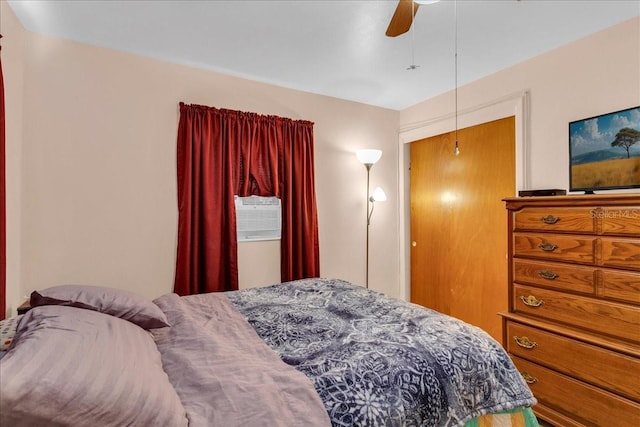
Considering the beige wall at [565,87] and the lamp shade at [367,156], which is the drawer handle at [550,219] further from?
the lamp shade at [367,156]

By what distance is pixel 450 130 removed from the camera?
11.0ft

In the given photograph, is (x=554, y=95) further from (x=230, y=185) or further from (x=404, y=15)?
(x=230, y=185)

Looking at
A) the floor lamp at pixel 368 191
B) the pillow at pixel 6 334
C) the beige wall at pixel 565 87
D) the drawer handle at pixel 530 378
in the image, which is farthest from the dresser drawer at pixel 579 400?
the pillow at pixel 6 334

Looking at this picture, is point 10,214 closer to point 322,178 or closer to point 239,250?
point 239,250

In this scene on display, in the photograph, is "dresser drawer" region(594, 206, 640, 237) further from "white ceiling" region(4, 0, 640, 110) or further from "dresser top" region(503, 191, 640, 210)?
"white ceiling" region(4, 0, 640, 110)

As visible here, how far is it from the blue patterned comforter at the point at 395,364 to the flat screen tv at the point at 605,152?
5.04 ft

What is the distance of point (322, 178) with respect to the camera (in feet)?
11.5

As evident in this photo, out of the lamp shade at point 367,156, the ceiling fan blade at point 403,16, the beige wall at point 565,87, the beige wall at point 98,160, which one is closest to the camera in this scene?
the ceiling fan blade at point 403,16

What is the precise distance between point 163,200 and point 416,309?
2.15 m

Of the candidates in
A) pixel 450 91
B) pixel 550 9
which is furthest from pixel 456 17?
pixel 450 91

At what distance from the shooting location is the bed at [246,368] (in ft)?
2.50

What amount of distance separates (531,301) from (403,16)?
6.19 feet

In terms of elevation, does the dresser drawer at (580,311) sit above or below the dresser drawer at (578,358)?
above

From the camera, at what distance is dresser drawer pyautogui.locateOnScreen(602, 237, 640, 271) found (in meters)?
1.68
